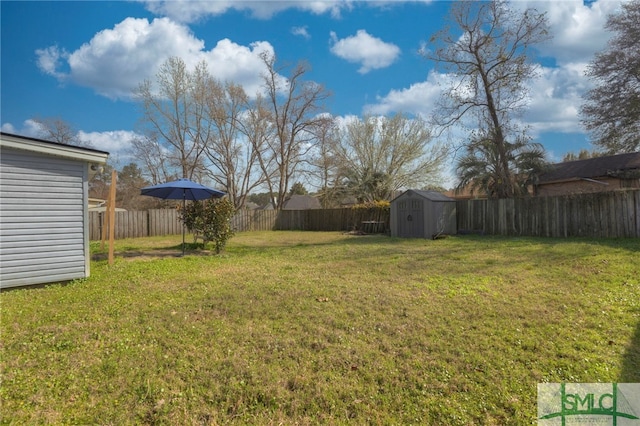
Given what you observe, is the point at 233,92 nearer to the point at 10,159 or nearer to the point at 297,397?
the point at 10,159

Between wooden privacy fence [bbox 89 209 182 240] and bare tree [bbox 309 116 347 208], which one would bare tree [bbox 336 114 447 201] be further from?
wooden privacy fence [bbox 89 209 182 240]

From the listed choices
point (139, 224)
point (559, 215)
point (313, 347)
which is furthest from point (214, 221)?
point (559, 215)

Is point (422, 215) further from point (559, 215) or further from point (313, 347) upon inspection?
point (313, 347)

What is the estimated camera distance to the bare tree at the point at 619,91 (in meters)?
12.9

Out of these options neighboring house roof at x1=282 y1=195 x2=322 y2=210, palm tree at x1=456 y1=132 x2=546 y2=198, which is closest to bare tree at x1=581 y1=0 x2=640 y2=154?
palm tree at x1=456 y1=132 x2=546 y2=198

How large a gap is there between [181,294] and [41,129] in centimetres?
2417

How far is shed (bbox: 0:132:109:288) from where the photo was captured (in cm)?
481

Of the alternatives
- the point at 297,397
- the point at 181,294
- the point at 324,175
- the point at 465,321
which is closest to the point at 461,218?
the point at 465,321

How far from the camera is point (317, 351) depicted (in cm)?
284

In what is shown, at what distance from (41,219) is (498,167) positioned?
16919 mm

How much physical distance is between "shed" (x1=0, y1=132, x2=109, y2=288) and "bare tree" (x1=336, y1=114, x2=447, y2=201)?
2188 centimetres

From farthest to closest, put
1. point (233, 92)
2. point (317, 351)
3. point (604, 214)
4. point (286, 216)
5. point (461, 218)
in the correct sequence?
point (233, 92) < point (286, 216) < point (461, 218) < point (604, 214) < point (317, 351)

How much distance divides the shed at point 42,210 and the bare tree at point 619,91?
18127 mm

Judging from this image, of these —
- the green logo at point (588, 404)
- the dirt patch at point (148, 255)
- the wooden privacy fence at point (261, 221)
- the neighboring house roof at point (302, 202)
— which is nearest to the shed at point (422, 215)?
the wooden privacy fence at point (261, 221)
